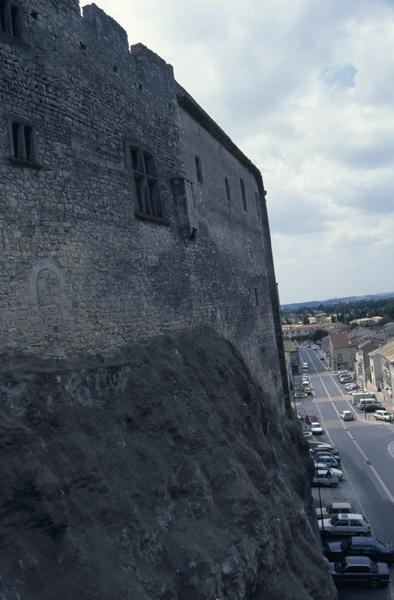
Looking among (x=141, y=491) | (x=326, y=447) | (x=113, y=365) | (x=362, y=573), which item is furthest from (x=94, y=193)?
(x=326, y=447)

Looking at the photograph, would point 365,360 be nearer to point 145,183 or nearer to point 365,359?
point 365,359

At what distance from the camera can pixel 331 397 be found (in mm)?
65688

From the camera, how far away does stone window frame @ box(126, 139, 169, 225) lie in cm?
1277

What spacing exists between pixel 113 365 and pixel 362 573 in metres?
15.1

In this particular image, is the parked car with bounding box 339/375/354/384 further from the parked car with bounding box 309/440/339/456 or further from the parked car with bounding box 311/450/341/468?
the parked car with bounding box 311/450/341/468

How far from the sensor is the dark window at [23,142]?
9.25 meters

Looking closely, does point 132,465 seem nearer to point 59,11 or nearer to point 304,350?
point 59,11

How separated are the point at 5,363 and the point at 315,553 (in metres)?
10.1

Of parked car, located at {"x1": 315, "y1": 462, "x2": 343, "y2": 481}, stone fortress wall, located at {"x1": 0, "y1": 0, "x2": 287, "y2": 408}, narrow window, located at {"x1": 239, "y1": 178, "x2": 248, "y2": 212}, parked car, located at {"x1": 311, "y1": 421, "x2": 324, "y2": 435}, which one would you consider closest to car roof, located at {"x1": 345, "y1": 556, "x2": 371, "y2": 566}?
stone fortress wall, located at {"x1": 0, "y1": 0, "x2": 287, "y2": 408}

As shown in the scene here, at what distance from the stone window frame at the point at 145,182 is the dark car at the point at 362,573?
15.1 metres

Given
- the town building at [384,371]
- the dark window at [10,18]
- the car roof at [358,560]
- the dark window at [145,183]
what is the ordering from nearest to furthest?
the dark window at [10,18] → the dark window at [145,183] → the car roof at [358,560] → the town building at [384,371]

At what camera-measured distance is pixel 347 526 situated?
2367cm

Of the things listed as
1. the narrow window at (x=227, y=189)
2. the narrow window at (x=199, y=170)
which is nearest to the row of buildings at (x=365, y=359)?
the narrow window at (x=227, y=189)

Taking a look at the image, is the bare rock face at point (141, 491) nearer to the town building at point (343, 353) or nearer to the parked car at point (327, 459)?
the parked car at point (327, 459)
